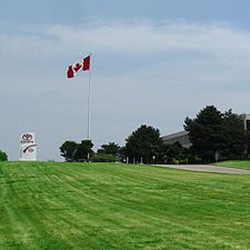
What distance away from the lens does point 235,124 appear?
281 ft

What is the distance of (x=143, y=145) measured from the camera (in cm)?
10506

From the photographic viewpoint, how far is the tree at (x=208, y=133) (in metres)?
86.2

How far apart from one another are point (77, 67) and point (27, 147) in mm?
11046

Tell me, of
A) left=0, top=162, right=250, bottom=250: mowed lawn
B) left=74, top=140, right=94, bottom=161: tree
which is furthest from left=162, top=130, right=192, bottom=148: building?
left=0, top=162, right=250, bottom=250: mowed lawn

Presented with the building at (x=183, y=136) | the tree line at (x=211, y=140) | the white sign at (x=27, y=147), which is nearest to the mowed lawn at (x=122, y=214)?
the white sign at (x=27, y=147)

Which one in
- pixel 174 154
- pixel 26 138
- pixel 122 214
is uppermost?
pixel 174 154

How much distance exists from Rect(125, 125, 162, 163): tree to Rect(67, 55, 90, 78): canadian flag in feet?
126

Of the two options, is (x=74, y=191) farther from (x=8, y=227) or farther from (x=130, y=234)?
(x=130, y=234)

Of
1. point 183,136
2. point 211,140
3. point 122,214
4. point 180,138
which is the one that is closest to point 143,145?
point 183,136

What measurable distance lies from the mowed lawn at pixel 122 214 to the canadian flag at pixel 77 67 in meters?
31.5

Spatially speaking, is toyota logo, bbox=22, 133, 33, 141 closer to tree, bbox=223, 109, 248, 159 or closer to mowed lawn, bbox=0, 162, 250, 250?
mowed lawn, bbox=0, 162, 250, 250

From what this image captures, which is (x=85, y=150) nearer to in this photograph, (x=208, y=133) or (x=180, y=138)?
(x=208, y=133)

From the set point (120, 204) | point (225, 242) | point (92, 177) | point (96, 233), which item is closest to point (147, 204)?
point (120, 204)

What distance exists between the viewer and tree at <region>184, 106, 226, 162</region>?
8619cm
